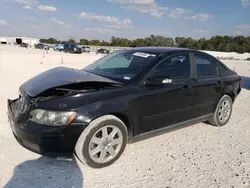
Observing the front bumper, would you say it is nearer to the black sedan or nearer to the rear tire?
the black sedan

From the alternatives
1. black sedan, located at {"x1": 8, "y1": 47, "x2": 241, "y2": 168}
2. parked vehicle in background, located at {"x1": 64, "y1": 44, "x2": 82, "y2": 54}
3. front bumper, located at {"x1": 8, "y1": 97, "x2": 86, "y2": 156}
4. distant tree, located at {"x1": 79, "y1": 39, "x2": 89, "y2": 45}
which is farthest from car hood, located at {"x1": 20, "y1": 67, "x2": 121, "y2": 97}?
distant tree, located at {"x1": 79, "y1": 39, "x2": 89, "y2": 45}

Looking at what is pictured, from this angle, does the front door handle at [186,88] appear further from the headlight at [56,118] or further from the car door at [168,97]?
the headlight at [56,118]

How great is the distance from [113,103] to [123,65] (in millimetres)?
1120

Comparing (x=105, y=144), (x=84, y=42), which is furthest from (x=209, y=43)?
(x=105, y=144)

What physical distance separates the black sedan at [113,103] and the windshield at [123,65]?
0.05 ft

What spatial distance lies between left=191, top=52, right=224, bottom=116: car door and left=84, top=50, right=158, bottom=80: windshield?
1000 mm

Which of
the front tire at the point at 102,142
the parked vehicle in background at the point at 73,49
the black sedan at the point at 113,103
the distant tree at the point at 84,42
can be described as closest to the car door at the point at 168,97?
the black sedan at the point at 113,103

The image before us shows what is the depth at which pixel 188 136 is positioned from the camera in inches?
178

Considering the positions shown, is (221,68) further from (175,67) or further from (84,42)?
(84,42)

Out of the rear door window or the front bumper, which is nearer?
the front bumper

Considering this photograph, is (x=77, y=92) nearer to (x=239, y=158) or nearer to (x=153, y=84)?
(x=153, y=84)

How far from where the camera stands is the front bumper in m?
2.88

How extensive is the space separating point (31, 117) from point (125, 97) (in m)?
1.22

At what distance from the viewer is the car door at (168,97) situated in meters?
3.60
